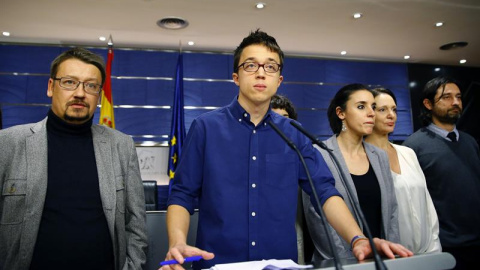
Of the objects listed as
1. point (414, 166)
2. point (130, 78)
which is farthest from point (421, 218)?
point (130, 78)

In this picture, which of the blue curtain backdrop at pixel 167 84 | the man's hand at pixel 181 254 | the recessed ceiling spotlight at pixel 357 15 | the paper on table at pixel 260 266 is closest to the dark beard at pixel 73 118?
the man's hand at pixel 181 254

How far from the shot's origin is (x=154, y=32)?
4.98 meters

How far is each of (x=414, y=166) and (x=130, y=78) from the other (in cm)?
450

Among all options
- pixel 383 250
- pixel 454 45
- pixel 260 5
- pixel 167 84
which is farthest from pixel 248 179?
pixel 454 45

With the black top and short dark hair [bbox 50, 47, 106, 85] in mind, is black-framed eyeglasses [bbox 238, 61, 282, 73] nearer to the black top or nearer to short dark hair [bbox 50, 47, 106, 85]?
short dark hair [bbox 50, 47, 106, 85]

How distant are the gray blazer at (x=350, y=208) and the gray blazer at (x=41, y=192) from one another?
0.85 meters

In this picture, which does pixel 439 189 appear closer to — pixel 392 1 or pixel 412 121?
pixel 392 1

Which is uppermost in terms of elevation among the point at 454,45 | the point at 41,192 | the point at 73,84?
the point at 454,45

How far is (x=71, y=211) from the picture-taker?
1.39 m

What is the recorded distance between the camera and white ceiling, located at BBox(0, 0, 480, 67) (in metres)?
4.25

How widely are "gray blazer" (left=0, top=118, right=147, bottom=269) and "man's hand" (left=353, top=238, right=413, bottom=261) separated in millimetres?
1013

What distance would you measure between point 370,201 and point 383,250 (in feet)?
3.21

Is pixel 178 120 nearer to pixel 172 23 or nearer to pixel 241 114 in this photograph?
pixel 172 23

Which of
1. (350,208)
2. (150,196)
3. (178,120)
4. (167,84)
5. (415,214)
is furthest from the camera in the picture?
(167,84)
